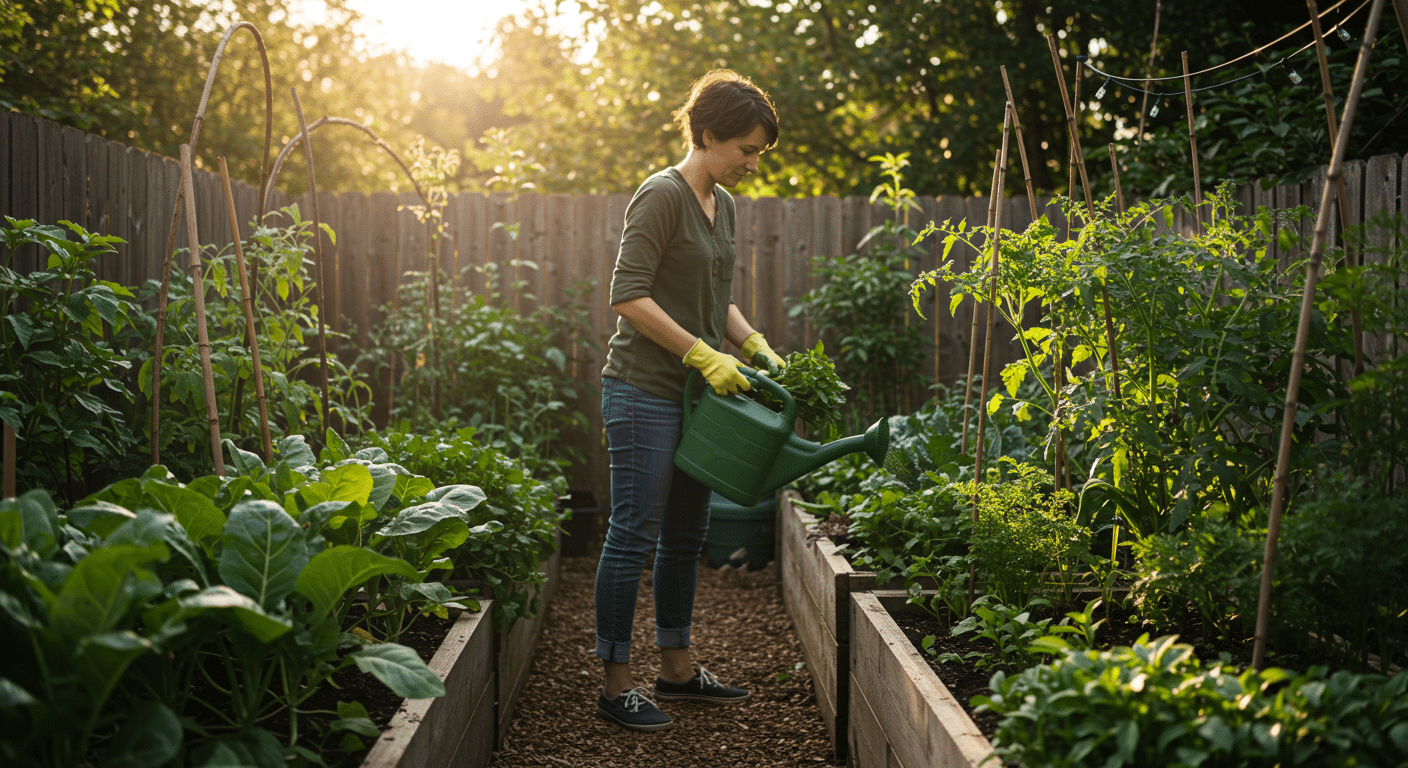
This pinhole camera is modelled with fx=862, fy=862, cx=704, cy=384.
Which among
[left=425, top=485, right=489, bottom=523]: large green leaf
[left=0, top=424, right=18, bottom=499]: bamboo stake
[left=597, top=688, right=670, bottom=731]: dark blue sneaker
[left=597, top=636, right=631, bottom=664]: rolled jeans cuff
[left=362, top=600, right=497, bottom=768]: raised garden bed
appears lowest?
[left=597, top=688, right=670, bottom=731]: dark blue sneaker

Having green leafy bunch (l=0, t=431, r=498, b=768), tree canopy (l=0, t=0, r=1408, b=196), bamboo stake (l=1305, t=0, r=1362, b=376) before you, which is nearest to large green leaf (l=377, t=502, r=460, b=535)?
green leafy bunch (l=0, t=431, r=498, b=768)

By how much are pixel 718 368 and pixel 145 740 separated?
132cm

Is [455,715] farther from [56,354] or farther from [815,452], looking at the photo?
[56,354]

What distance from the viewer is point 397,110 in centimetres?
1273

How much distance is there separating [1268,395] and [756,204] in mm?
3348

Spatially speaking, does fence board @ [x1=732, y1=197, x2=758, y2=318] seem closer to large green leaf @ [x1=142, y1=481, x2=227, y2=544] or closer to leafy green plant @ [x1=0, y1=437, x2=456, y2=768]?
leafy green plant @ [x1=0, y1=437, x2=456, y2=768]

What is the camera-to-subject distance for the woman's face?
2.16 metres

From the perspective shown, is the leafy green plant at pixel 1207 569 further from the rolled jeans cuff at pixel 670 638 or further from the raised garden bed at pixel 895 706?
the rolled jeans cuff at pixel 670 638

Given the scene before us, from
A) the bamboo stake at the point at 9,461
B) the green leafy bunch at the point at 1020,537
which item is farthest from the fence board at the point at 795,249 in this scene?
the bamboo stake at the point at 9,461

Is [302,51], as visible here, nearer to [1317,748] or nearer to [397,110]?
[397,110]

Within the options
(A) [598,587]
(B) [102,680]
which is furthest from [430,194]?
(B) [102,680]

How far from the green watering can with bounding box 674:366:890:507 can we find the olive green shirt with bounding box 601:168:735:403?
19cm

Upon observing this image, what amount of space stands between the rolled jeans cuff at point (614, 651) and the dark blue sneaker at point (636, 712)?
93 mm

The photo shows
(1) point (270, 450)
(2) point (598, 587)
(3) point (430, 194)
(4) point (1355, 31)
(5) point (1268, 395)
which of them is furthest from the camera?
(4) point (1355, 31)
